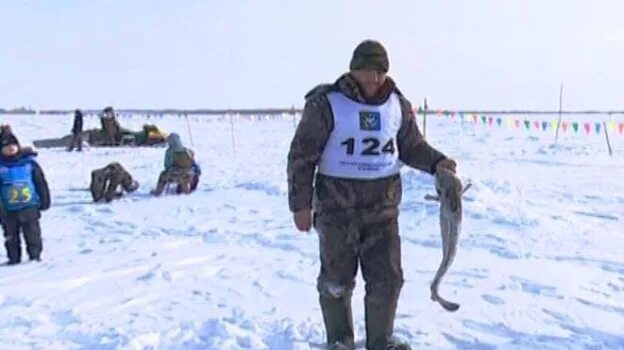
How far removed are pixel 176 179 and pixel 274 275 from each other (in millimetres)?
7642

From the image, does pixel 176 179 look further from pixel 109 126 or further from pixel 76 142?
pixel 109 126

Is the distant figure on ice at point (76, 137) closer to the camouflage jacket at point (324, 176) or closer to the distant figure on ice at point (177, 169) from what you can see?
the distant figure on ice at point (177, 169)

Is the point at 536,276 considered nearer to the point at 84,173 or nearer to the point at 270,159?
the point at 84,173

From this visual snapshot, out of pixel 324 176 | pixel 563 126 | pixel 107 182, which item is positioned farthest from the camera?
pixel 563 126

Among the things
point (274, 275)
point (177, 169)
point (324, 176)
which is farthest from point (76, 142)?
point (324, 176)

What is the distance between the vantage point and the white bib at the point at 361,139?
3867mm

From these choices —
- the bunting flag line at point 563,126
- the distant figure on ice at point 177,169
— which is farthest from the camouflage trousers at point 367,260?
the bunting flag line at point 563,126

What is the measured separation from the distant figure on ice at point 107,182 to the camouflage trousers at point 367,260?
389 inches

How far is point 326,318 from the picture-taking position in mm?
4180

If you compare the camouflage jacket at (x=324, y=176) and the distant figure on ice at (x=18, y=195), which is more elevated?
the camouflage jacket at (x=324, y=176)

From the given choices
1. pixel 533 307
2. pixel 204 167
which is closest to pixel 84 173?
pixel 204 167

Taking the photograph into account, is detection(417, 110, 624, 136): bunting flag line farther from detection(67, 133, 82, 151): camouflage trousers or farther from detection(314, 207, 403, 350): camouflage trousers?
detection(314, 207, 403, 350): camouflage trousers

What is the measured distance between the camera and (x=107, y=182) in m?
13.4

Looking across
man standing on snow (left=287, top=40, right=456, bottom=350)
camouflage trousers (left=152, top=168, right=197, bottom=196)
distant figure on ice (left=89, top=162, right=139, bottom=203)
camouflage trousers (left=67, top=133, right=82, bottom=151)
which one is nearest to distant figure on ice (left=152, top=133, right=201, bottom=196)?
camouflage trousers (left=152, top=168, right=197, bottom=196)
